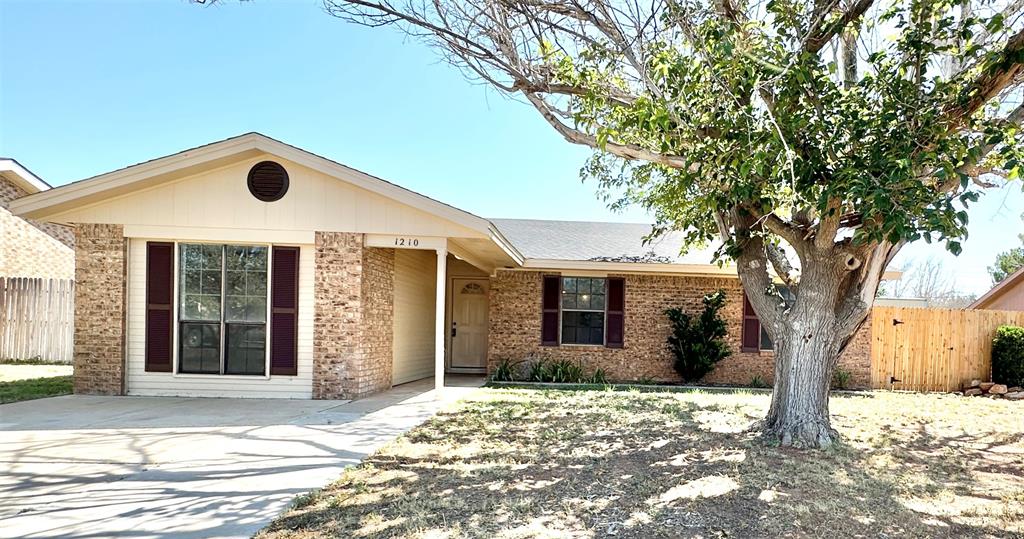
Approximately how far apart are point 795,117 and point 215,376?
815 centimetres

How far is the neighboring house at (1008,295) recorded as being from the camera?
18.5 m

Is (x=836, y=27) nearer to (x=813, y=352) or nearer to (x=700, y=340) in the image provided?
(x=813, y=352)

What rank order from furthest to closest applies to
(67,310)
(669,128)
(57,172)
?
(57,172) < (67,310) < (669,128)

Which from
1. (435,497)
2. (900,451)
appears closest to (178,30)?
(435,497)

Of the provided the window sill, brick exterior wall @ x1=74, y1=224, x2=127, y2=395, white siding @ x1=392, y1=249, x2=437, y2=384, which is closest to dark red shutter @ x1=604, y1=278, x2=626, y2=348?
white siding @ x1=392, y1=249, x2=437, y2=384

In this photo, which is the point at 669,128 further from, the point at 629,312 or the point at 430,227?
the point at 629,312

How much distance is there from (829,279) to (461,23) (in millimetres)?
5481

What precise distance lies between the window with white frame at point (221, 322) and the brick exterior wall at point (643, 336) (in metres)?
4.95

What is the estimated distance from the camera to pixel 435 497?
3969 millimetres

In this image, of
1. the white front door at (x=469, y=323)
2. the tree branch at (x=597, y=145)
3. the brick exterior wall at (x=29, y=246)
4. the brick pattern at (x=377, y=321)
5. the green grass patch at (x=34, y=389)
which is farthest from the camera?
the brick exterior wall at (x=29, y=246)

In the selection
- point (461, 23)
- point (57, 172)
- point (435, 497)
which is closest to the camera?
point (435, 497)

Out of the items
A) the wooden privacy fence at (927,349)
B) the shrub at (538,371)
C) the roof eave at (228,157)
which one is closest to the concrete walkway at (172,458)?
the roof eave at (228,157)

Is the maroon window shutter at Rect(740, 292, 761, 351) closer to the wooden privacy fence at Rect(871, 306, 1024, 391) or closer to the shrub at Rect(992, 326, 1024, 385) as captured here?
the wooden privacy fence at Rect(871, 306, 1024, 391)

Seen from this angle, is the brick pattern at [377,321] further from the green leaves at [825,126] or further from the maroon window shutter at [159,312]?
the green leaves at [825,126]
